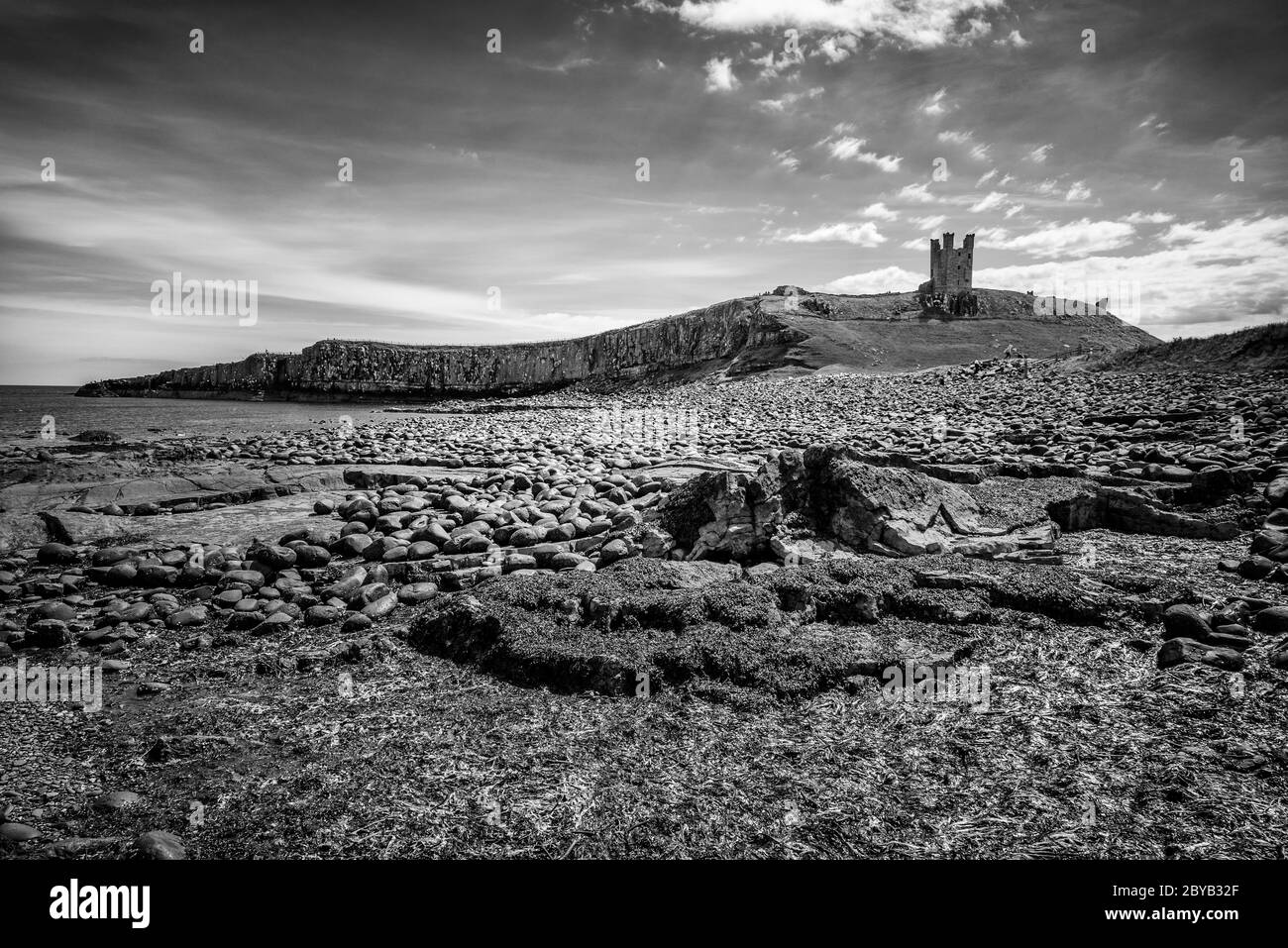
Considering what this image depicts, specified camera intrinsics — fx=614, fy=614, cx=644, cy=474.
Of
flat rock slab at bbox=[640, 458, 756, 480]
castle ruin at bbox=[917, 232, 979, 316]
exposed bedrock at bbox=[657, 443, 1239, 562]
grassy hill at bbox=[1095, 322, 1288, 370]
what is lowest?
exposed bedrock at bbox=[657, 443, 1239, 562]

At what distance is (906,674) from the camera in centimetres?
337

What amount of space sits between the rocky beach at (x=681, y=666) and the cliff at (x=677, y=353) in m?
42.6

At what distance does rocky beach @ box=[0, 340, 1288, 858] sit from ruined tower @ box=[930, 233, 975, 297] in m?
89.5

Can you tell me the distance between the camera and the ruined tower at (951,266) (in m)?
86.2

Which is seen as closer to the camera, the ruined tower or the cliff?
the cliff

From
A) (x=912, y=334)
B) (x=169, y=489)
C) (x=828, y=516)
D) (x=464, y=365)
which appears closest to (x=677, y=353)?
(x=912, y=334)

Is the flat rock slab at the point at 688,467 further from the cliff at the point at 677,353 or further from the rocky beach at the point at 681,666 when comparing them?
the cliff at the point at 677,353

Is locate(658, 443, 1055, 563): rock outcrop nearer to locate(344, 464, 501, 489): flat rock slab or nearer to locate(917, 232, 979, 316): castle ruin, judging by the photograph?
locate(344, 464, 501, 489): flat rock slab

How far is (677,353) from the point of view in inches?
2815

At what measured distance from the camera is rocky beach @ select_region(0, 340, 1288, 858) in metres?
2.43

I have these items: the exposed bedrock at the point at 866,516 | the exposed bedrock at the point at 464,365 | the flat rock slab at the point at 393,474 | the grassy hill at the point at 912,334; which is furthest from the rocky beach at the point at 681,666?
the exposed bedrock at the point at 464,365

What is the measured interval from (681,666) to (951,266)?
324 ft

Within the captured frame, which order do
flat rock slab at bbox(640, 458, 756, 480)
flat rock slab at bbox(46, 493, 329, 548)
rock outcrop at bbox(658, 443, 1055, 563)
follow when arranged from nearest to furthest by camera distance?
rock outcrop at bbox(658, 443, 1055, 563)
flat rock slab at bbox(46, 493, 329, 548)
flat rock slab at bbox(640, 458, 756, 480)

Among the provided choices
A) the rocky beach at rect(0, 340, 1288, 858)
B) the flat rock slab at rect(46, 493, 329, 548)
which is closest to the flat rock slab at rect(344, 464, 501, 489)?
the flat rock slab at rect(46, 493, 329, 548)
